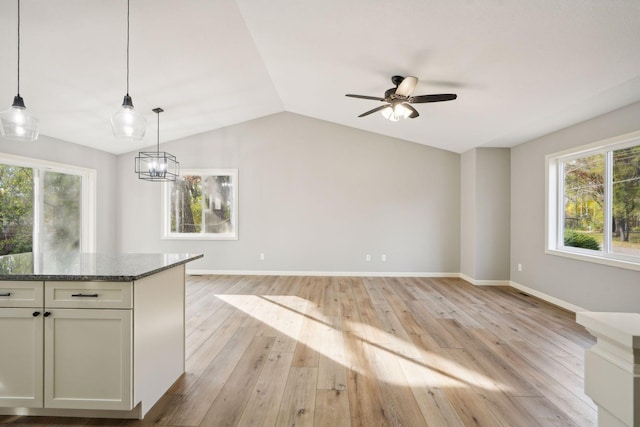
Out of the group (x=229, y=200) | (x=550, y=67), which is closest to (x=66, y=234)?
(x=229, y=200)

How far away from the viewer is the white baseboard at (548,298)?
13.4ft

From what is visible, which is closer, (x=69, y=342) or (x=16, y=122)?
(x=69, y=342)

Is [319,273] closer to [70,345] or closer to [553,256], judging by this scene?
[553,256]

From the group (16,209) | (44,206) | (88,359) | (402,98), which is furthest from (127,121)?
(44,206)

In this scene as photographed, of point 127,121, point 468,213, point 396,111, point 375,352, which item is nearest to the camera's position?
point 127,121

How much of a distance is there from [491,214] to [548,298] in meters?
1.58

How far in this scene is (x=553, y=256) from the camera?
4473 mm

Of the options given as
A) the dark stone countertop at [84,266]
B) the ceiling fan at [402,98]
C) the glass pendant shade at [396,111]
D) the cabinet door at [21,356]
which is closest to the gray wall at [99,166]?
the dark stone countertop at [84,266]

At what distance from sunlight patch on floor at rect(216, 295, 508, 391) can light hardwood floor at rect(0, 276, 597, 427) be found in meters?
0.01

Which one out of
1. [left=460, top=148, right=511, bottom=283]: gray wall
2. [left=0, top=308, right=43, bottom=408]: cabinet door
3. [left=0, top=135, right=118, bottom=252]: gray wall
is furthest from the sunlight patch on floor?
[left=0, top=135, right=118, bottom=252]: gray wall

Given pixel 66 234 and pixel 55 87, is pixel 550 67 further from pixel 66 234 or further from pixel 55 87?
pixel 66 234

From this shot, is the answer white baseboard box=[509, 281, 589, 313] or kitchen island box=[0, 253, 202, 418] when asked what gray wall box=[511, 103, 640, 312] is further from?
kitchen island box=[0, 253, 202, 418]

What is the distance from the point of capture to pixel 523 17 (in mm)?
2432

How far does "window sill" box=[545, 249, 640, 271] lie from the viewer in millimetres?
3304
